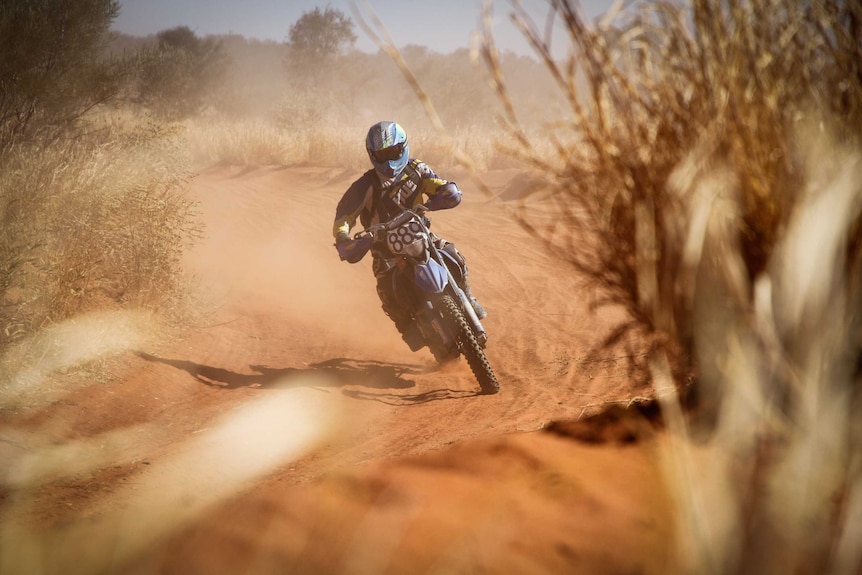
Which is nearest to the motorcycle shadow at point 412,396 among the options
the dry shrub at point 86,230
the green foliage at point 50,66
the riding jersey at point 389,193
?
the riding jersey at point 389,193

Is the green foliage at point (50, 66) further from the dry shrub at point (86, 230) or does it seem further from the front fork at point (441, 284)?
the front fork at point (441, 284)

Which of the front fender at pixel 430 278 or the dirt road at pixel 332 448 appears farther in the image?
the front fender at pixel 430 278

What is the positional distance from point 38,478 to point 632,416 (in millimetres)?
3426

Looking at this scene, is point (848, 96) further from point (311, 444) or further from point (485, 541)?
point (311, 444)

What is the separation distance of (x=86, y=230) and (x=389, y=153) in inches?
131

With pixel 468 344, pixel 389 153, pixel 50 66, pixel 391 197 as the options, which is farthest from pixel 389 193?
pixel 50 66

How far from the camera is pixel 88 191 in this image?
6.70 metres

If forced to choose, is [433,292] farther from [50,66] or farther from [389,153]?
[50,66]

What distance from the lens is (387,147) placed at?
5473 mm

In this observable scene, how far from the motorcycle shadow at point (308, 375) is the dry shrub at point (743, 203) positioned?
402 cm

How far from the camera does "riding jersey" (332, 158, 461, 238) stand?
574 centimetres

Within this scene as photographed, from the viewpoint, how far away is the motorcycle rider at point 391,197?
5.51 m

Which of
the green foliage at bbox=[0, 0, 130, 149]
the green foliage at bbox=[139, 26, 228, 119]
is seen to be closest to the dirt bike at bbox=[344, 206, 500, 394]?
the green foliage at bbox=[0, 0, 130, 149]

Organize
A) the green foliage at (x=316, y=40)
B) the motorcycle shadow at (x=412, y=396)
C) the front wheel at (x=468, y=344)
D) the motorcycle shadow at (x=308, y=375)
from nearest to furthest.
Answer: the front wheel at (x=468, y=344)
the motorcycle shadow at (x=412, y=396)
the motorcycle shadow at (x=308, y=375)
the green foliage at (x=316, y=40)
